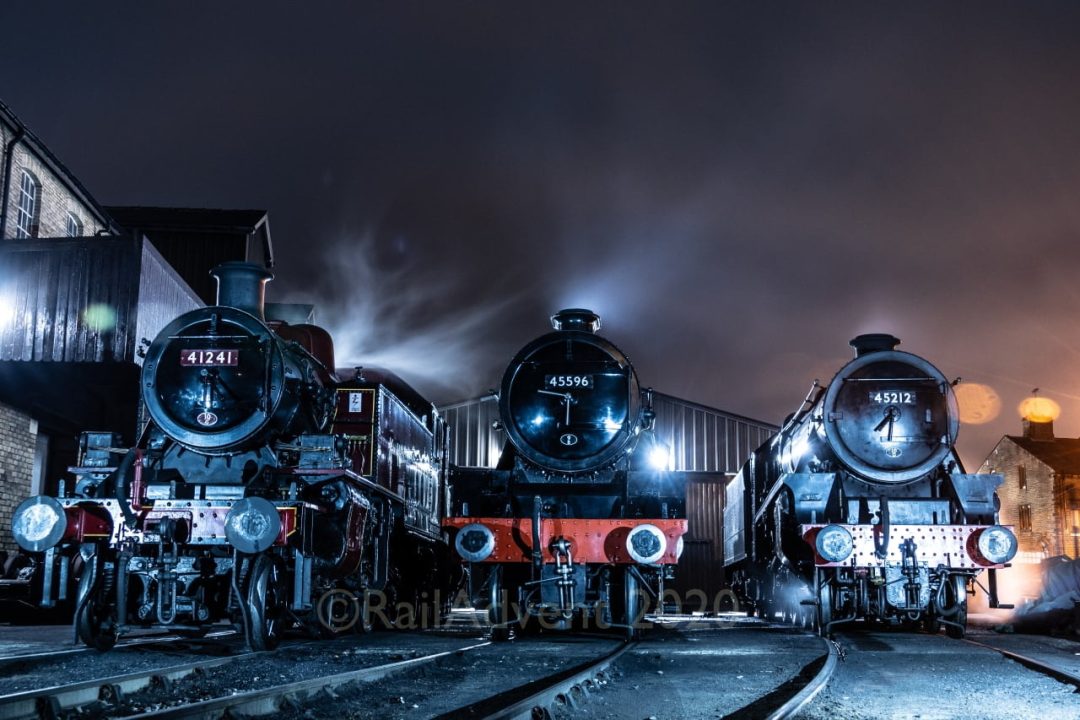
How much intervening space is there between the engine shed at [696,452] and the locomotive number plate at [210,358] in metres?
16.1

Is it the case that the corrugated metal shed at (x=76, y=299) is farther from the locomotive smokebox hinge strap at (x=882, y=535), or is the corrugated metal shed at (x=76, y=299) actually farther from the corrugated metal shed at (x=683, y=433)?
the locomotive smokebox hinge strap at (x=882, y=535)

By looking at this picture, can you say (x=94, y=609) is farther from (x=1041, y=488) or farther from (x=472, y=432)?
(x=1041, y=488)

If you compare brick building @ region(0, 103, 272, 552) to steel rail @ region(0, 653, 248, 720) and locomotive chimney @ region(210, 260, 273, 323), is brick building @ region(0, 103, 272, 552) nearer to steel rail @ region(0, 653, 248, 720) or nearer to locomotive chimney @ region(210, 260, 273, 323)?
locomotive chimney @ region(210, 260, 273, 323)

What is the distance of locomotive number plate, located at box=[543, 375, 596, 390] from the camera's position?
33.2 feet

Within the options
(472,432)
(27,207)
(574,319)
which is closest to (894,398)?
(574,319)

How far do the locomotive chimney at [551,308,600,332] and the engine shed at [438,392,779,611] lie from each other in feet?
47.5

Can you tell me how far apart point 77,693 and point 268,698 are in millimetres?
1009

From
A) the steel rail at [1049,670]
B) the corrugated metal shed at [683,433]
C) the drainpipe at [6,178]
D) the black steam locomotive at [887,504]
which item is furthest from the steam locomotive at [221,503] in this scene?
the corrugated metal shed at [683,433]

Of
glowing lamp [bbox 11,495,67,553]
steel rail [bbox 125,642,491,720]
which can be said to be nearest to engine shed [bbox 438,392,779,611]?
glowing lamp [bbox 11,495,67,553]

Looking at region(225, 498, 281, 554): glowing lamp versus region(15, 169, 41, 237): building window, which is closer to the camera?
region(225, 498, 281, 554): glowing lamp

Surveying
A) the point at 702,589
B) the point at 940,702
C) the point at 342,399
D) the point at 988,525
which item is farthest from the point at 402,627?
the point at 702,589

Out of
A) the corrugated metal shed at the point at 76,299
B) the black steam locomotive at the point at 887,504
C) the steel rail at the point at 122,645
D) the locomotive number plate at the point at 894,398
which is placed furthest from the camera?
the corrugated metal shed at the point at 76,299

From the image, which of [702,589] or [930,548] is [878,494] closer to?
[930,548]

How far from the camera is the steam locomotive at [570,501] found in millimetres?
9508
